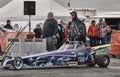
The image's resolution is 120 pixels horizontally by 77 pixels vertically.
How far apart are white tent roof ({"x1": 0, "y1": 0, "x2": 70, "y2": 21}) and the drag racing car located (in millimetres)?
16090

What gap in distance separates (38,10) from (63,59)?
17.7m

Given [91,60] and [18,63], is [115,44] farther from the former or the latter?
[18,63]

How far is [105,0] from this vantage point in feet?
119

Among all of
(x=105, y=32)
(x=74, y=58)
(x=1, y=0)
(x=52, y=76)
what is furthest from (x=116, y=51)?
(x=1, y=0)

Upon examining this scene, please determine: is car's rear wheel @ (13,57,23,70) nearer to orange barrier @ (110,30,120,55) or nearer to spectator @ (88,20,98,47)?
orange barrier @ (110,30,120,55)

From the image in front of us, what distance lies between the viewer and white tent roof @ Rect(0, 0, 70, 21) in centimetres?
3136

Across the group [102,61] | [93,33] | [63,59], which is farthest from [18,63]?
[93,33]

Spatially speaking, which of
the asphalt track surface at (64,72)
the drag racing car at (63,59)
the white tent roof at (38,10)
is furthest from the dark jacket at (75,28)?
the white tent roof at (38,10)

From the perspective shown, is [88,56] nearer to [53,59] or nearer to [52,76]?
[53,59]

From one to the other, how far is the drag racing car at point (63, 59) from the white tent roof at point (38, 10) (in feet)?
52.8

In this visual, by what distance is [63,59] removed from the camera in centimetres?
1468

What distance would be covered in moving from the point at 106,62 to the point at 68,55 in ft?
4.43

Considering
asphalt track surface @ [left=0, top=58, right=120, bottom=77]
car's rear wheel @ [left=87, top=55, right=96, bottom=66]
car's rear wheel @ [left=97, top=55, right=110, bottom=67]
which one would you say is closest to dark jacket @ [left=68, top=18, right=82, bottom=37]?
car's rear wheel @ [left=87, top=55, right=96, bottom=66]

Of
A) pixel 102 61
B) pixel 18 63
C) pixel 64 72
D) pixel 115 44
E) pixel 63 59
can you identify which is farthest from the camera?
pixel 115 44
